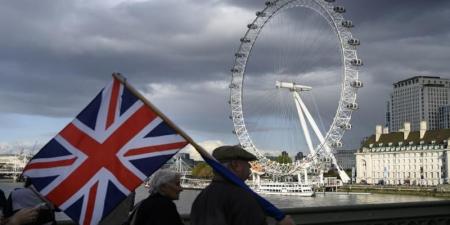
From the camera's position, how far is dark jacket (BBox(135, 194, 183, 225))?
3674 millimetres

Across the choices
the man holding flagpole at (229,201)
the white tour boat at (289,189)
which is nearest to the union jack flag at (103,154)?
the man holding flagpole at (229,201)

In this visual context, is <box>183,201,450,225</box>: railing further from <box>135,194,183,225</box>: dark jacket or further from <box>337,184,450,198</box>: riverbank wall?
<box>337,184,450,198</box>: riverbank wall

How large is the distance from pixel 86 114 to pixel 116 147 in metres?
0.27

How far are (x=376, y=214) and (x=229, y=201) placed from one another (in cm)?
344

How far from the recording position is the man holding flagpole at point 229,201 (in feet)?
9.77

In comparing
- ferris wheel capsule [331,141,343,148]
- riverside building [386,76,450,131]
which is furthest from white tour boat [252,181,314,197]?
riverside building [386,76,450,131]

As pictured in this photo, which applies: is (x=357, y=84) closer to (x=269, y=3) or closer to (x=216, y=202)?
(x=269, y=3)

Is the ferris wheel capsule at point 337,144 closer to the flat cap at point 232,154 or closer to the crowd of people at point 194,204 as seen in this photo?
the crowd of people at point 194,204

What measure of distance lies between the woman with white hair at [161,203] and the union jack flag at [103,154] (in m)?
0.20

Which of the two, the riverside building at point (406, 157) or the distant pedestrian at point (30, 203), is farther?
the riverside building at point (406, 157)

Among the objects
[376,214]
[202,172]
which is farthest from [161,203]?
[202,172]

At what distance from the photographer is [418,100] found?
15275 cm

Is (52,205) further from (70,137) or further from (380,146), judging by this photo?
(380,146)

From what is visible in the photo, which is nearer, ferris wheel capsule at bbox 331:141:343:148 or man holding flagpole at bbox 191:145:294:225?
man holding flagpole at bbox 191:145:294:225
